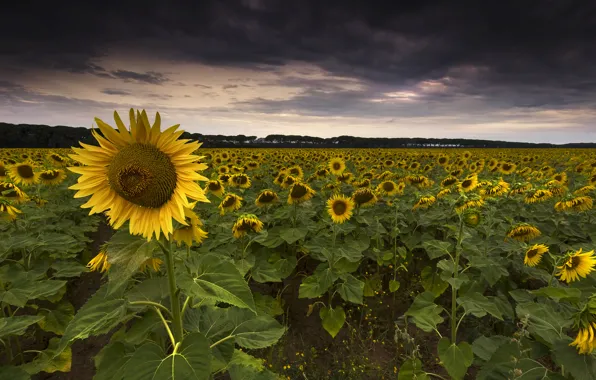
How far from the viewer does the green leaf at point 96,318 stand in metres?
1.52

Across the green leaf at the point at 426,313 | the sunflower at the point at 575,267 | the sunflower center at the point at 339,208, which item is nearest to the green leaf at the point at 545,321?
the sunflower at the point at 575,267

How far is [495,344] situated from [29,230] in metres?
7.08

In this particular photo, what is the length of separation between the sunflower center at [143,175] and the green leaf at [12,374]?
177cm

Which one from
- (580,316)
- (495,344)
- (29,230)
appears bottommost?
(495,344)

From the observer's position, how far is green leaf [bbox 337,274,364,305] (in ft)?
14.1

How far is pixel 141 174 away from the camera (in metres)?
1.66

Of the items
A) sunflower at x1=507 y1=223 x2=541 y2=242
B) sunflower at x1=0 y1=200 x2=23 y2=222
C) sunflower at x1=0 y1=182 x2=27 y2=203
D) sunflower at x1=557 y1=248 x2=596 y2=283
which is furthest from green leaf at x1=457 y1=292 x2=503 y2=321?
sunflower at x1=0 y1=182 x2=27 y2=203

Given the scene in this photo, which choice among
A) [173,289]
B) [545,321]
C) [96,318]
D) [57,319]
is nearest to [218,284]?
[173,289]

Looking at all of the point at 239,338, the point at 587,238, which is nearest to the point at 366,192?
the point at 587,238

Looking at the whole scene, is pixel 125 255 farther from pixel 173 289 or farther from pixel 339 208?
pixel 339 208

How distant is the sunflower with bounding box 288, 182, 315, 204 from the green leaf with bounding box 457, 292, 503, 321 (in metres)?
3.29

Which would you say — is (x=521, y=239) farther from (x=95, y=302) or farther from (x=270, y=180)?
(x=270, y=180)

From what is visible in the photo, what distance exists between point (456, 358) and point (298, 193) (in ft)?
12.0

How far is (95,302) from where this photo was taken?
1725 millimetres
